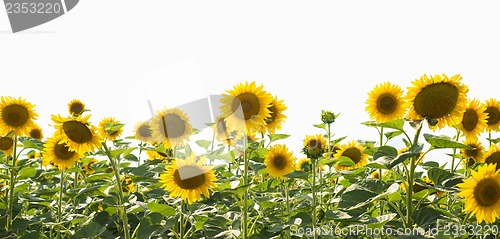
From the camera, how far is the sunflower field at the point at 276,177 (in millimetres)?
2227

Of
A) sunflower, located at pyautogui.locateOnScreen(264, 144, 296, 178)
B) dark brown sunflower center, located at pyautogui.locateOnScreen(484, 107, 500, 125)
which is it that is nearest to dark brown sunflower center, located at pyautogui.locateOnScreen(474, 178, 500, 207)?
sunflower, located at pyautogui.locateOnScreen(264, 144, 296, 178)

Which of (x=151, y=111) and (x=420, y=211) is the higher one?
(x=151, y=111)

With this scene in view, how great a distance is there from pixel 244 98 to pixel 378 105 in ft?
3.22

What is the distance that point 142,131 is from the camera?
12.3 ft

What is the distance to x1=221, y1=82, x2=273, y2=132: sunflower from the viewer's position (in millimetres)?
2785

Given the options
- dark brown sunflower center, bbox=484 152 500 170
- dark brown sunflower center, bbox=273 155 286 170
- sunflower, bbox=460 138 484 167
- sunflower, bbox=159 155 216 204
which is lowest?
sunflower, bbox=460 138 484 167

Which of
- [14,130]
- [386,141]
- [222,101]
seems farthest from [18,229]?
[386,141]

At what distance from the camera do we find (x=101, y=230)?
2.82 m

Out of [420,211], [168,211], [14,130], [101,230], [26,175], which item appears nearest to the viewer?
[420,211]

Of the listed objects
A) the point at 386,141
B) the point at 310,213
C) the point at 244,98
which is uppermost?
the point at 244,98

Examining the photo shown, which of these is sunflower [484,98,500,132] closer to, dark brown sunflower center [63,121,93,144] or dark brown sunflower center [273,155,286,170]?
dark brown sunflower center [273,155,286,170]

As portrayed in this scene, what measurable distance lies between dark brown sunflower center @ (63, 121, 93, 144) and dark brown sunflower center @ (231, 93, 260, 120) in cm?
79

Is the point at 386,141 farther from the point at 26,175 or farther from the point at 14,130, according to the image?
the point at 14,130

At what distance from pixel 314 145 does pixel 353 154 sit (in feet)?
2.28
